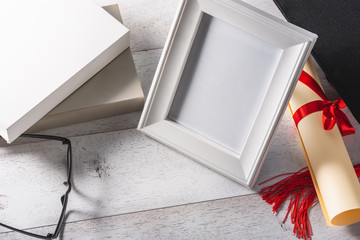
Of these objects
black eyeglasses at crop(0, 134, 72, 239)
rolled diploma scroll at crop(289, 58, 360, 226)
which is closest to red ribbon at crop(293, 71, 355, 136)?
rolled diploma scroll at crop(289, 58, 360, 226)

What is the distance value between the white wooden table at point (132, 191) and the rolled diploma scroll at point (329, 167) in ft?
0.14

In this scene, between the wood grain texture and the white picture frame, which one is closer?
the white picture frame

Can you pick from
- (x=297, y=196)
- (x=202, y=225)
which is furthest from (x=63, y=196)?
(x=297, y=196)

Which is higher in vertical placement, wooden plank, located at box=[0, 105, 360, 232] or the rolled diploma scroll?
the rolled diploma scroll

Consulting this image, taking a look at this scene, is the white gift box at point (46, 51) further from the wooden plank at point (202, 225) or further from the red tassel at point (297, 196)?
the red tassel at point (297, 196)

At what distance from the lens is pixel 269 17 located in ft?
2.00

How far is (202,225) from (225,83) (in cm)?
21

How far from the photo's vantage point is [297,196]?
2.34ft

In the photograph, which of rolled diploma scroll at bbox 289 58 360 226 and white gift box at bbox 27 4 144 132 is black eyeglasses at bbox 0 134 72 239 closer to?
white gift box at bbox 27 4 144 132

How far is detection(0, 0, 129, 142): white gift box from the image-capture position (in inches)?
25.7

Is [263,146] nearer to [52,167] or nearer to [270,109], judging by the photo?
[270,109]

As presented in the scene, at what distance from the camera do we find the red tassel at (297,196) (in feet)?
2.28

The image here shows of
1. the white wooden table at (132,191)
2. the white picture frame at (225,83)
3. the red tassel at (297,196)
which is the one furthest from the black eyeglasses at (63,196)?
the red tassel at (297,196)

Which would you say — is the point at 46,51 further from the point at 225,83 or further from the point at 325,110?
the point at 325,110
